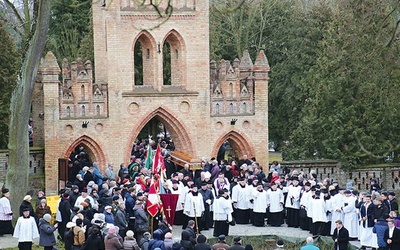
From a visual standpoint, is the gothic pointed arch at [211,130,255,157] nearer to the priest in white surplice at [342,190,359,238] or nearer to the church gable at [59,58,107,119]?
the church gable at [59,58,107,119]

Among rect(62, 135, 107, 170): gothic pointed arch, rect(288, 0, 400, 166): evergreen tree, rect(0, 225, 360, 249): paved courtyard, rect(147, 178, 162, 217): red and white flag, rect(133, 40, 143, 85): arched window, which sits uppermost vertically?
rect(133, 40, 143, 85): arched window

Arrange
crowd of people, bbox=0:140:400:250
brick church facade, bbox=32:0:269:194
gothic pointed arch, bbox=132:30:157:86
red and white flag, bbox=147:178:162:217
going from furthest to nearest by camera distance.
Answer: gothic pointed arch, bbox=132:30:157:86 < brick church facade, bbox=32:0:269:194 < red and white flag, bbox=147:178:162:217 < crowd of people, bbox=0:140:400:250

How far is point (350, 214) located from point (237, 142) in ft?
35.6

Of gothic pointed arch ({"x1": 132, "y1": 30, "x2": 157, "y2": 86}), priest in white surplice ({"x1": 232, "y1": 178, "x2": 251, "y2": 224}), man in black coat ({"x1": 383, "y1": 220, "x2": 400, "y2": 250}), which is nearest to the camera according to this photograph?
man in black coat ({"x1": 383, "y1": 220, "x2": 400, "y2": 250})

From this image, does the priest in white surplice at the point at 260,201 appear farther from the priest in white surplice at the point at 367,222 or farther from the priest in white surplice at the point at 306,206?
the priest in white surplice at the point at 367,222

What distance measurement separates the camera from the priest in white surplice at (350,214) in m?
29.3

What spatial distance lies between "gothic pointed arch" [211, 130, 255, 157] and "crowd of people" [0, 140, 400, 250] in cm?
291

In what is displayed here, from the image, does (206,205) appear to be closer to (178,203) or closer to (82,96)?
(178,203)

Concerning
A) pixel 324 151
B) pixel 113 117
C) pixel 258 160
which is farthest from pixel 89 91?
pixel 324 151

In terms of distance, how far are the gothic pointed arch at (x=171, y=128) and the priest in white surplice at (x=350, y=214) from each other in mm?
10553

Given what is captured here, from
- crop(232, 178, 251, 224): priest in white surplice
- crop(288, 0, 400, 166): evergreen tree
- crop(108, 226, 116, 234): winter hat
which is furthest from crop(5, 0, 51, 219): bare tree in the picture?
crop(288, 0, 400, 166): evergreen tree

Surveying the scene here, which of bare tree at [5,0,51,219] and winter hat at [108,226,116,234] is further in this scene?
bare tree at [5,0,51,219]

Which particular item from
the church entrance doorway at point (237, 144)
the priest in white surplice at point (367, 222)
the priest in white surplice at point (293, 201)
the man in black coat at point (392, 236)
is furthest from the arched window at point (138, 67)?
the man in black coat at point (392, 236)

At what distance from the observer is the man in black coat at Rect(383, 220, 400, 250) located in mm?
26031
